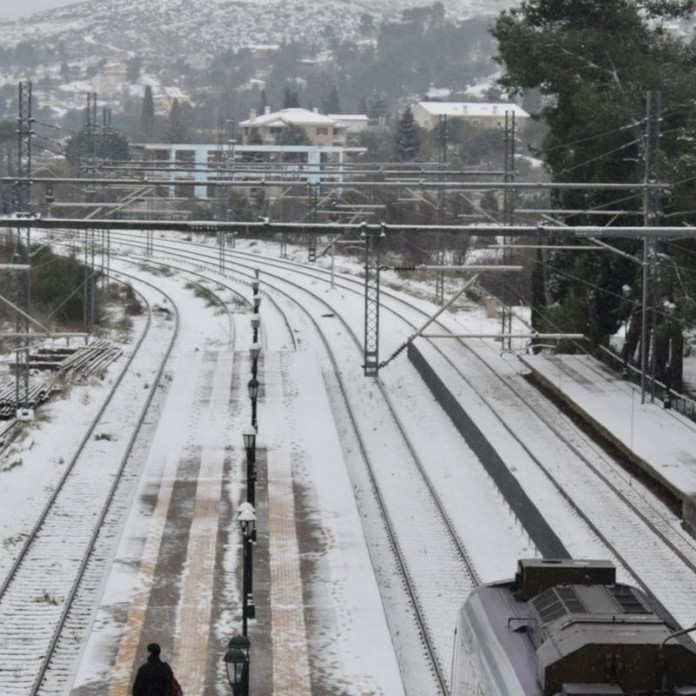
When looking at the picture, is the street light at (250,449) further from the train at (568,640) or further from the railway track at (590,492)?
the train at (568,640)

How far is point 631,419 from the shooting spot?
1058 inches

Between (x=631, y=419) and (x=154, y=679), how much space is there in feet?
52.2

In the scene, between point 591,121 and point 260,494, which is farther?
point 591,121

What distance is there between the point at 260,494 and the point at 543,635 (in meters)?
12.8

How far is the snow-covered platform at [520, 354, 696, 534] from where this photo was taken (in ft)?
73.1

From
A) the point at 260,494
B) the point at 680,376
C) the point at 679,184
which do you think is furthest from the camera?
the point at 680,376

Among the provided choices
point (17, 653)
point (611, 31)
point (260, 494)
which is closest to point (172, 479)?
point (260, 494)

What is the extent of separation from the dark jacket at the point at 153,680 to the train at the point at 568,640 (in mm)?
2216

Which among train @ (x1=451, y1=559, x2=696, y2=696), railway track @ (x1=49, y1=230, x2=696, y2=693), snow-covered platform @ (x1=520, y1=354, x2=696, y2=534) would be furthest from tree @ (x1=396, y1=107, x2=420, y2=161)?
train @ (x1=451, y1=559, x2=696, y2=696)

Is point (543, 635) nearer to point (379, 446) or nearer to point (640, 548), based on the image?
point (640, 548)

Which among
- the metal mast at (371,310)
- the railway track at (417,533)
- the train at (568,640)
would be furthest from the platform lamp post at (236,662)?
the metal mast at (371,310)

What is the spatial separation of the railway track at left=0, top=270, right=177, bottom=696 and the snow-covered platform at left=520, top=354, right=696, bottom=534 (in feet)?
24.2

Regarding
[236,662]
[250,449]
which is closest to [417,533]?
[250,449]

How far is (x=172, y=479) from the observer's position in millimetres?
23516
